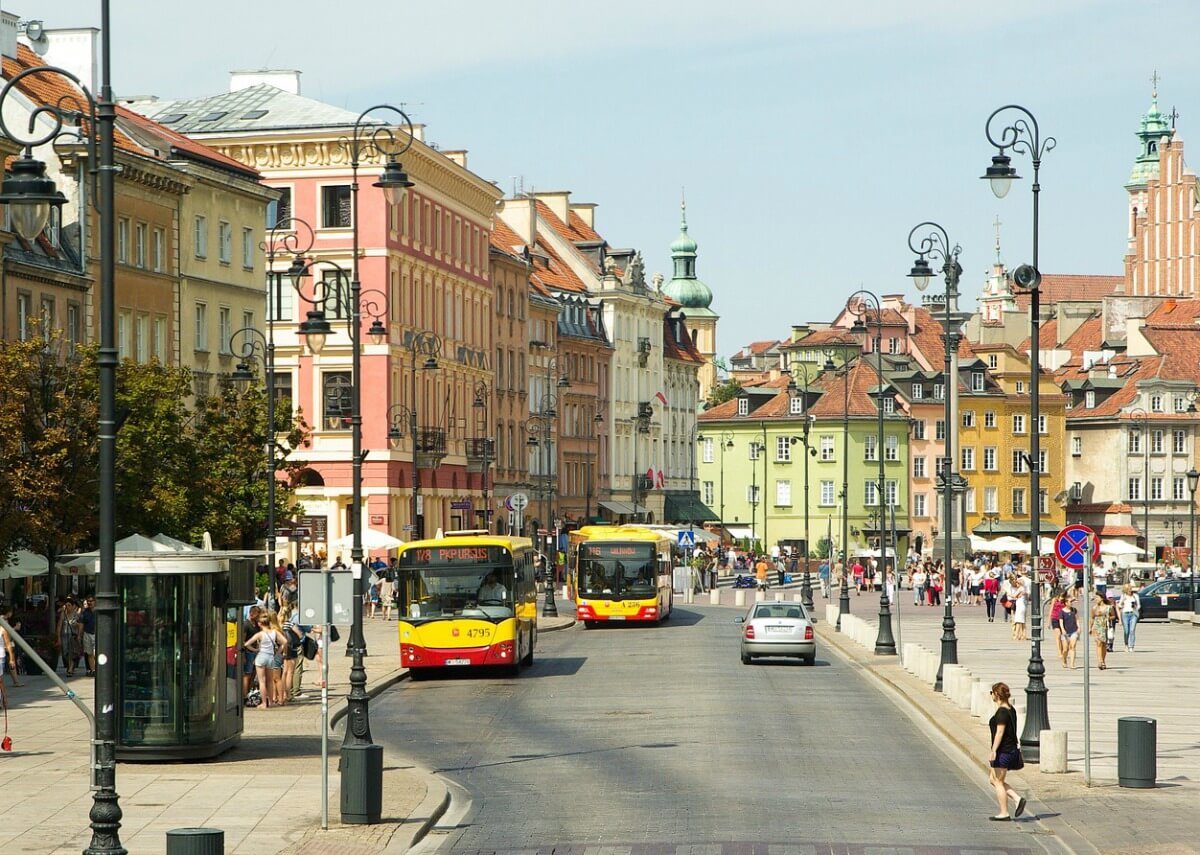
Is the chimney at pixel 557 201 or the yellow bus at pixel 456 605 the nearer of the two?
the yellow bus at pixel 456 605

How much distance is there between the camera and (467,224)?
96438mm

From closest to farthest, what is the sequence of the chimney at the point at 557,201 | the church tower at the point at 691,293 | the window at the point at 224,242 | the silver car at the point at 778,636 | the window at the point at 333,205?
the silver car at the point at 778,636, the window at the point at 224,242, the window at the point at 333,205, the chimney at the point at 557,201, the church tower at the point at 691,293

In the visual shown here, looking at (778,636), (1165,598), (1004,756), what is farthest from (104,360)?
(1165,598)

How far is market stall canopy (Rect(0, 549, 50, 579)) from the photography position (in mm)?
42938

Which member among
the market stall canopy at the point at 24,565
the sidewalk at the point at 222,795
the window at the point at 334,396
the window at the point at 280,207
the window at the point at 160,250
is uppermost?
the window at the point at 280,207

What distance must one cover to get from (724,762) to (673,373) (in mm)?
114451

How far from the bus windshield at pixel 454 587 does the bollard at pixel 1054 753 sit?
16.4 metres

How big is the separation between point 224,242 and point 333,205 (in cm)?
1409

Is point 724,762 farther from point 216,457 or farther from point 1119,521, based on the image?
point 1119,521

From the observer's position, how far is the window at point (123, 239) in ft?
200

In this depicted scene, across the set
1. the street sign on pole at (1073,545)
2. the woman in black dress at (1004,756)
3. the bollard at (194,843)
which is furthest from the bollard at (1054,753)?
the bollard at (194,843)

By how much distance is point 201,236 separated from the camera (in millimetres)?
67500

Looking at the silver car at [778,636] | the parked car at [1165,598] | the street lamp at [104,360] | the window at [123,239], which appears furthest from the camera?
the parked car at [1165,598]

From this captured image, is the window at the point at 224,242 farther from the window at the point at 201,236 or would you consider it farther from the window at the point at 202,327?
the window at the point at 202,327
